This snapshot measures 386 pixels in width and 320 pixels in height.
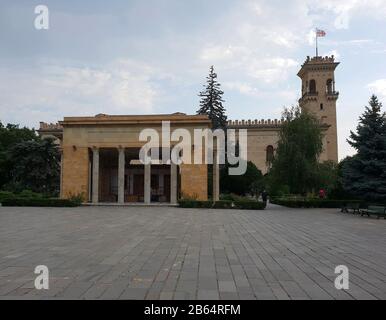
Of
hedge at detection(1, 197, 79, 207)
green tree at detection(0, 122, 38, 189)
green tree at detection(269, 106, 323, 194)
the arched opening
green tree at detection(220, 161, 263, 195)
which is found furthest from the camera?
the arched opening

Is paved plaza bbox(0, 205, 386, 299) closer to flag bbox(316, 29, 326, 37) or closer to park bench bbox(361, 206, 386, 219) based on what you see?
park bench bbox(361, 206, 386, 219)

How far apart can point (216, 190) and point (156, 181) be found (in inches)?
380

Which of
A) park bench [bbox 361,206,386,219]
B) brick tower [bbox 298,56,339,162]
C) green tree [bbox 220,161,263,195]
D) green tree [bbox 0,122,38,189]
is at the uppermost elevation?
brick tower [bbox 298,56,339,162]

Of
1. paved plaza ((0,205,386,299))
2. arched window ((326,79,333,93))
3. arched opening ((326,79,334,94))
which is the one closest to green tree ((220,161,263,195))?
arched opening ((326,79,334,94))

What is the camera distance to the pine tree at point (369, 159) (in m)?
26.0

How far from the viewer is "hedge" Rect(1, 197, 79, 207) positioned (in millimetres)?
31497

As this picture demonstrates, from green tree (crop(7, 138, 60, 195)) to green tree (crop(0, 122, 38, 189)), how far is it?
2.82 m

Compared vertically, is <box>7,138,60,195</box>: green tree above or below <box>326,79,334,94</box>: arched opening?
below

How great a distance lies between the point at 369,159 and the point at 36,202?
26.1 meters

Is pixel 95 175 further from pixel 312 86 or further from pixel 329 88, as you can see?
pixel 329 88

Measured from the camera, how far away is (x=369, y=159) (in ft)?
88.3

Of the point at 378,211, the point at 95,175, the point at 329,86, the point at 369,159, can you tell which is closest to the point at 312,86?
the point at 329,86
